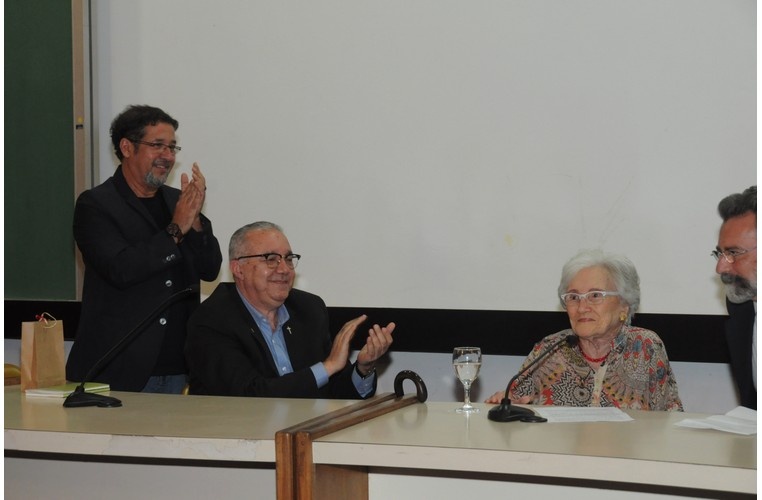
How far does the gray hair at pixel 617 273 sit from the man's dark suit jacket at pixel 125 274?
1.43 m

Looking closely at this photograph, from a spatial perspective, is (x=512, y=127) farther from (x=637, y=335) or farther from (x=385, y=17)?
(x=637, y=335)

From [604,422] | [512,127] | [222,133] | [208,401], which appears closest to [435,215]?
[512,127]

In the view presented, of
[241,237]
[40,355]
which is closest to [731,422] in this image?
[241,237]

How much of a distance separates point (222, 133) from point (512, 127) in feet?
4.49

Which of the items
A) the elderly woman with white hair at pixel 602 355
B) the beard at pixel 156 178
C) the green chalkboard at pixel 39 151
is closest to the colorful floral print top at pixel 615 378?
the elderly woman with white hair at pixel 602 355

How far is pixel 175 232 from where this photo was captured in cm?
350

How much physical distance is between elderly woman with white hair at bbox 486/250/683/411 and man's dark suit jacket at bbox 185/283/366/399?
656 millimetres

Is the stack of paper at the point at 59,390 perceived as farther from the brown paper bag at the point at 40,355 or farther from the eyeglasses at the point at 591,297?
the eyeglasses at the point at 591,297

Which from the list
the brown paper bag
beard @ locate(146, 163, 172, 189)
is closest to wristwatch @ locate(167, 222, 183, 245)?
beard @ locate(146, 163, 172, 189)

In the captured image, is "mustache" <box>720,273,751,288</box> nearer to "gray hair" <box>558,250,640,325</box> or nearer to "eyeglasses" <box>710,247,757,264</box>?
"eyeglasses" <box>710,247,757,264</box>

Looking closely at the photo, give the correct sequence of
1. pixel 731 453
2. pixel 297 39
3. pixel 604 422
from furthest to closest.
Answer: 1. pixel 297 39
2. pixel 604 422
3. pixel 731 453

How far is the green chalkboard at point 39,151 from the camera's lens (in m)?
4.65

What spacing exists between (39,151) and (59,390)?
224 centimetres

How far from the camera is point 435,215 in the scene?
4098 millimetres
